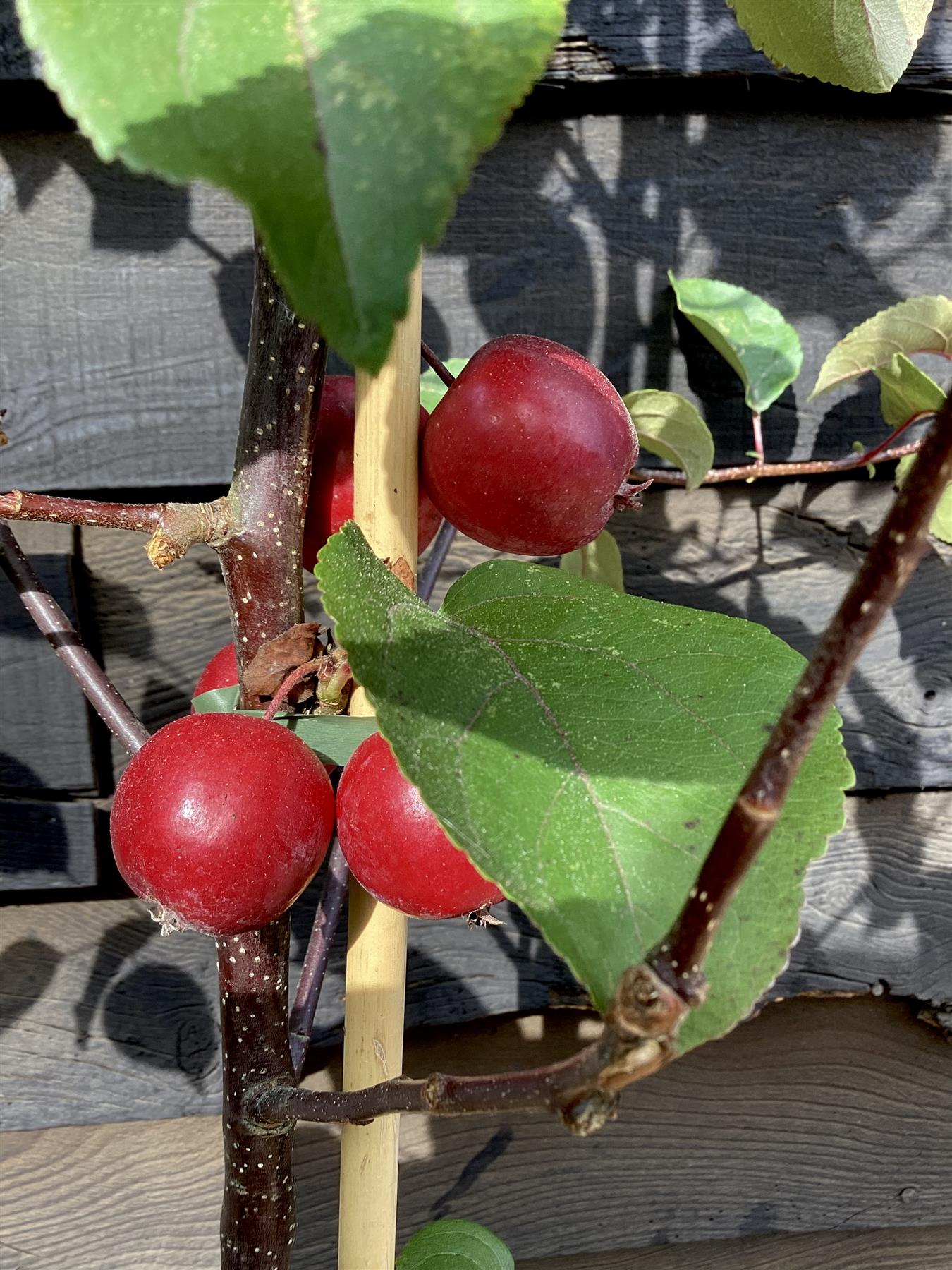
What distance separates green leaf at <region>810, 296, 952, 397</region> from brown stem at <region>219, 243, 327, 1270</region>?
41 cm

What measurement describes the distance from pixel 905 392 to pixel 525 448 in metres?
0.39

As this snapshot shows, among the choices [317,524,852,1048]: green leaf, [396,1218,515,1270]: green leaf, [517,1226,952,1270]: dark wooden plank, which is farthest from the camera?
[517,1226,952,1270]: dark wooden plank

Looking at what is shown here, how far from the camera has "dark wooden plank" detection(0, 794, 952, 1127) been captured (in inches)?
27.2

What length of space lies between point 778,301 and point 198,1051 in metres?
0.72

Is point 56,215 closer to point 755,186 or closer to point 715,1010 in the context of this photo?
point 755,186

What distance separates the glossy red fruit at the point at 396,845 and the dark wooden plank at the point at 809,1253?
2.38ft

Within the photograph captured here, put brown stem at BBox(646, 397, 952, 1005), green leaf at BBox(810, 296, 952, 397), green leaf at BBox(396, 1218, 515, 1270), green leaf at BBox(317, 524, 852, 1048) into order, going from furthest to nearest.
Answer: green leaf at BBox(810, 296, 952, 397)
green leaf at BBox(396, 1218, 515, 1270)
green leaf at BBox(317, 524, 852, 1048)
brown stem at BBox(646, 397, 952, 1005)

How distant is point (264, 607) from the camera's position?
12.7 inches

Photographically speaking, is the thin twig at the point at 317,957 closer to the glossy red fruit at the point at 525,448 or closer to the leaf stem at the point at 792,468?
the glossy red fruit at the point at 525,448

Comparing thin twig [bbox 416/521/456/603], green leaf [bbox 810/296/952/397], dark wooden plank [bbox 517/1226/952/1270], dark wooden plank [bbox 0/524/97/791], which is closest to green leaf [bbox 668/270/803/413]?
green leaf [bbox 810/296/952/397]

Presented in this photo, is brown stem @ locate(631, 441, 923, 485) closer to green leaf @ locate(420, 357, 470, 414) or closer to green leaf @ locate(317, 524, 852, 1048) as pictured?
green leaf @ locate(420, 357, 470, 414)

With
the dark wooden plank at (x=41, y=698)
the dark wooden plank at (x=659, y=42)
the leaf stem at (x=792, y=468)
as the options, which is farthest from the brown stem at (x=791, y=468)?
the dark wooden plank at (x=41, y=698)

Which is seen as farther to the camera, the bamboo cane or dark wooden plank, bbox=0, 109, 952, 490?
dark wooden plank, bbox=0, 109, 952, 490

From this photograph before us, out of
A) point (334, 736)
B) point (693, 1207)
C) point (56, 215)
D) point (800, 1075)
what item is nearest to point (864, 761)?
point (800, 1075)
